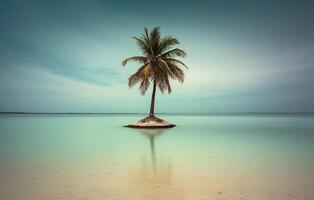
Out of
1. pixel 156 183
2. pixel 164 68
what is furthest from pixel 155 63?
pixel 156 183

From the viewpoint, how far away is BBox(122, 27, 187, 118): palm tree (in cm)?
2856

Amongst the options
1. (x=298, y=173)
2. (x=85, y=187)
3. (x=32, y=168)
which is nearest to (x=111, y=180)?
(x=85, y=187)

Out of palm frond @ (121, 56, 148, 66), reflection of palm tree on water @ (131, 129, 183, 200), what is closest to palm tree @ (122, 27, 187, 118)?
palm frond @ (121, 56, 148, 66)

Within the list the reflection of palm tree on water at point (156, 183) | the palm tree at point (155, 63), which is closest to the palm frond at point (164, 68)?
the palm tree at point (155, 63)

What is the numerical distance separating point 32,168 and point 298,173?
27.3 feet

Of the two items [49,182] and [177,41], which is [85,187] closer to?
[49,182]

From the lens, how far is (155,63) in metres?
28.8

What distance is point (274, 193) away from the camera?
5875 millimetres

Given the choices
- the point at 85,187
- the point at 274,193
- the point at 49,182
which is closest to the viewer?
the point at 274,193

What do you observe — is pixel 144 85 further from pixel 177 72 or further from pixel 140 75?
pixel 177 72

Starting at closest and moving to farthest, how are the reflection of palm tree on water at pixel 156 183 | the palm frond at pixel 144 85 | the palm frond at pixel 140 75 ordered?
the reflection of palm tree on water at pixel 156 183 < the palm frond at pixel 140 75 < the palm frond at pixel 144 85

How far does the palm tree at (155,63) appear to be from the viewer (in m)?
28.6

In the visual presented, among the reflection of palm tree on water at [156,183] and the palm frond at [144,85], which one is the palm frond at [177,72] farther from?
the reflection of palm tree on water at [156,183]

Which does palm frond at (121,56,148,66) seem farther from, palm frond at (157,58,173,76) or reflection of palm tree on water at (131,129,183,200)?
reflection of palm tree on water at (131,129,183,200)
